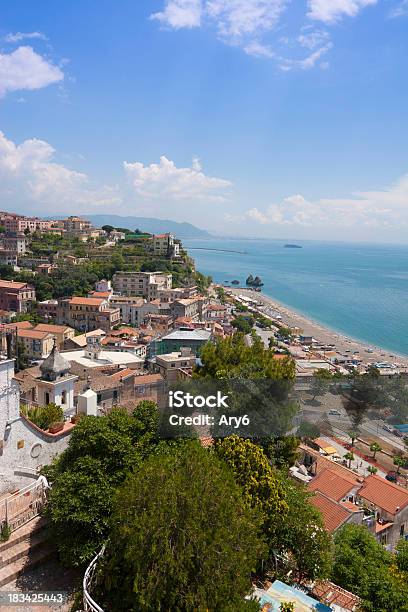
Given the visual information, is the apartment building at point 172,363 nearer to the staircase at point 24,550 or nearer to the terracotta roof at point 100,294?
the staircase at point 24,550

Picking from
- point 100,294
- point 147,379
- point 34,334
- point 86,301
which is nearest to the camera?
point 147,379

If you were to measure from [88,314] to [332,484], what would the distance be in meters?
35.1

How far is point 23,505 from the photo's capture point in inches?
275

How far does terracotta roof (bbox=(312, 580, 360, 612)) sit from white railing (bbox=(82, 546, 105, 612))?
3.49 metres

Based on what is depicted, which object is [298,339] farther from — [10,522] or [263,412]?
[10,522]

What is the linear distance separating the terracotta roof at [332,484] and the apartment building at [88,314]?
108ft

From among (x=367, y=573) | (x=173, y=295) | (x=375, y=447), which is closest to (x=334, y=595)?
(x=367, y=573)

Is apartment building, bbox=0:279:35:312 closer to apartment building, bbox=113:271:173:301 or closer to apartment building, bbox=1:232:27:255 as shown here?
apartment building, bbox=113:271:173:301

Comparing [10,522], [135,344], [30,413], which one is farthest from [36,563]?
[135,344]

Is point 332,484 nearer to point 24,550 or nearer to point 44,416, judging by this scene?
point 44,416

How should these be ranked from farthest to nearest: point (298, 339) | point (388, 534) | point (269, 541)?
point (298, 339) → point (388, 534) → point (269, 541)

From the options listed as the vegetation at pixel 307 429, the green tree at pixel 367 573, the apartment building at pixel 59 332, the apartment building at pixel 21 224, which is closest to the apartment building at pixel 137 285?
the apartment building at pixel 59 332

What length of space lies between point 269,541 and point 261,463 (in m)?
1.16

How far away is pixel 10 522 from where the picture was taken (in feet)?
21.6
